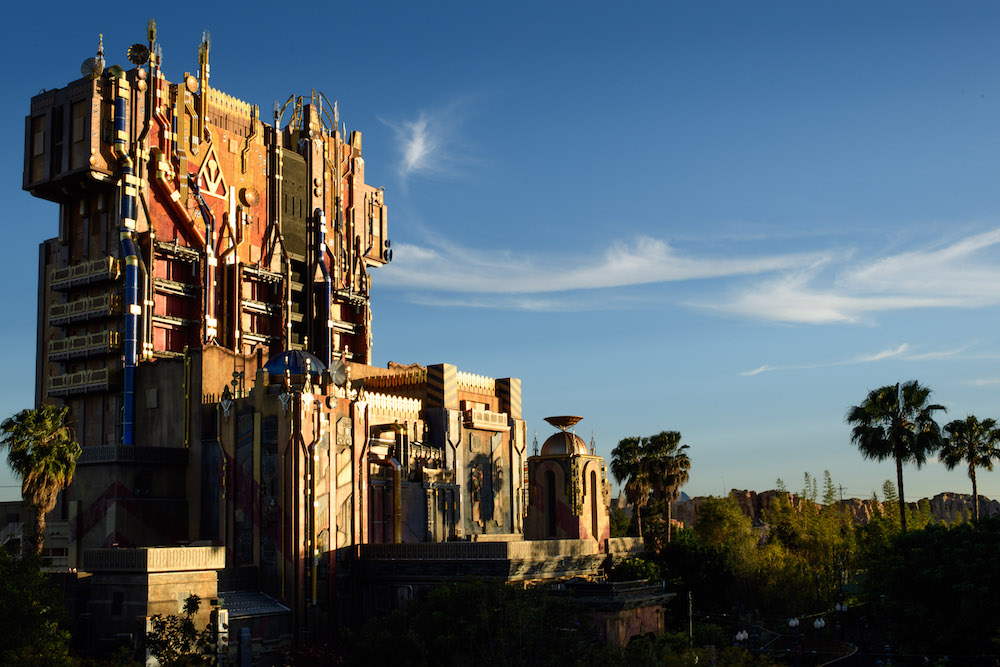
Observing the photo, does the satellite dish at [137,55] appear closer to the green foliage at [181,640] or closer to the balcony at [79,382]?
the balcony at [79,382]

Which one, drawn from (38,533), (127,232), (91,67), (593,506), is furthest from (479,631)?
(91,67)

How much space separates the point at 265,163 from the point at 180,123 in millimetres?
8343

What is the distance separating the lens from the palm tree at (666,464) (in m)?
74.6

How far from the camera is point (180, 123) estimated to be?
6650 centimetres

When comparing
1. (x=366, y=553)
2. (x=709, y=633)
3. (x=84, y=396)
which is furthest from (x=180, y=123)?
(x=709, y=633)

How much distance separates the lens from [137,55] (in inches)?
2579

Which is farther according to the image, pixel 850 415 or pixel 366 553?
pixel 850 415

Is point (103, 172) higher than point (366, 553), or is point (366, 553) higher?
point (103, 172)

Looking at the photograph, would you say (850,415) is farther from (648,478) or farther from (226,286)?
(226,286)

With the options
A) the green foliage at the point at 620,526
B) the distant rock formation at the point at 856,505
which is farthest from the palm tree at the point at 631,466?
the distant rock formation at the point at 856,505

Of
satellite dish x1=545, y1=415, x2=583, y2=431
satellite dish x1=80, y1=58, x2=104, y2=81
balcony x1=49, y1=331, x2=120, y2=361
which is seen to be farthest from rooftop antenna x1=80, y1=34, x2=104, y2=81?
satellite dish x1=545, y1=415, x2=583, y2=431

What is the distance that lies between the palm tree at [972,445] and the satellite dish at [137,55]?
178 ft

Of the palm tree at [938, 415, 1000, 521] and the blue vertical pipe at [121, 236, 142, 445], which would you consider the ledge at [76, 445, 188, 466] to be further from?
the palm tree at [938, 415, 1000, 521]

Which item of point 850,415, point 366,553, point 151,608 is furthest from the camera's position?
point 850,415
